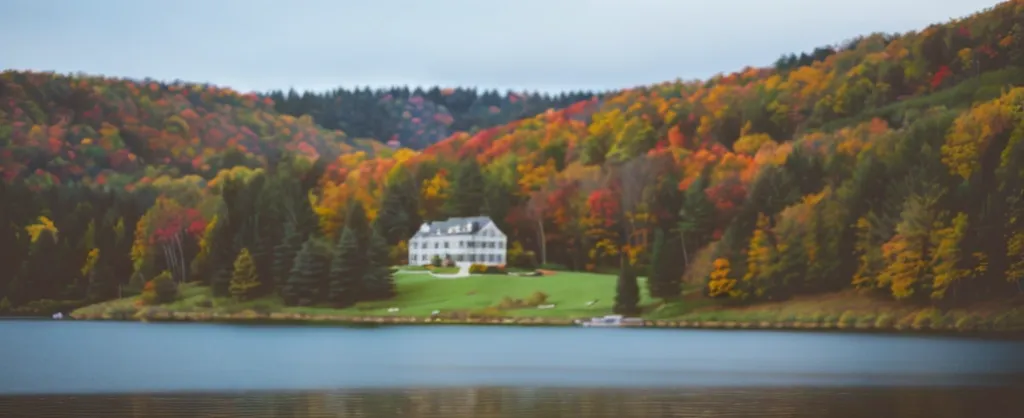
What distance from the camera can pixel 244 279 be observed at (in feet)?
Answer: 386

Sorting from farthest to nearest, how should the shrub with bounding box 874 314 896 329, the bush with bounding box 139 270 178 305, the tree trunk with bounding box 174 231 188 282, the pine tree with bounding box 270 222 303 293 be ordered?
1. the tree trunk with bounding box 174 231 188 282
2. the pine tree with bounding box 270 222 303 293
3. the bush with bounding box 139 270 178 305
4. the shrub with bounding box 874 314 896 329

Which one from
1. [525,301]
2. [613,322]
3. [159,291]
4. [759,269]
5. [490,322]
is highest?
[759,269]

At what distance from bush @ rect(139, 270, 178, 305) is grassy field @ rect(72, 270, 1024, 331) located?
39.7 inches

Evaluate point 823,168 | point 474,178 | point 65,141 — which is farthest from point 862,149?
point 65,141

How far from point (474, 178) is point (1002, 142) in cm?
5276

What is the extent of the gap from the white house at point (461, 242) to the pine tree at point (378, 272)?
1387 centimetres

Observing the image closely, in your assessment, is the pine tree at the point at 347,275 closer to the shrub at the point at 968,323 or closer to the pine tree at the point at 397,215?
the pine tree at the point at 397,215

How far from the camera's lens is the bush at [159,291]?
11694 centimetres

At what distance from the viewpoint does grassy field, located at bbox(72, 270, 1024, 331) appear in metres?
94.4

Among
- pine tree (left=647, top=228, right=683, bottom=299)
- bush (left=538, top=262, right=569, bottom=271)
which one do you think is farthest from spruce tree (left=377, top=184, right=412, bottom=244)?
pine tree (left=647, top=228, right=683, bottom=299)

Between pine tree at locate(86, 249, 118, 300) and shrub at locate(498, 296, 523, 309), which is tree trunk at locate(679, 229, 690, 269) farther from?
pine tree at locate(86, 249, 118, 300)

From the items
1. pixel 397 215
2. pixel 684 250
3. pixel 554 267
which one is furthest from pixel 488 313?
pixel 397 215

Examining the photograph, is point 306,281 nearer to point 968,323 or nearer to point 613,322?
point 613,322

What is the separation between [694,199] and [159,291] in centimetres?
4447
